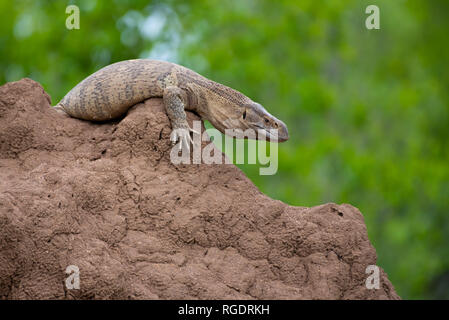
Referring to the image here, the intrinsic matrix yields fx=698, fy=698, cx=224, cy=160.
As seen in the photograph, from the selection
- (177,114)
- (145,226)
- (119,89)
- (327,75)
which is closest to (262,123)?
(177,114)

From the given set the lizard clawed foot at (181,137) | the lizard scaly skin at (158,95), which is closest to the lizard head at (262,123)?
the lizard scaly skin at (158,95)

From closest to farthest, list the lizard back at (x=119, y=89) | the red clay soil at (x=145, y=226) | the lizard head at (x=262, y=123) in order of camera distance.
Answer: the red clay soil at (x=145, y=226)
the lizard back at (x=119, y=89)
the lizard head at (x=262, y=123)

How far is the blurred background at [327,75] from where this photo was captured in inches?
725

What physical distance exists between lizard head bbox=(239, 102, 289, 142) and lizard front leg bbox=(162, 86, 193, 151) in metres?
0.76

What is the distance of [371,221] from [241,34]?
23.0 ft

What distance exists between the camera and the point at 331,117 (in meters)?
22.4

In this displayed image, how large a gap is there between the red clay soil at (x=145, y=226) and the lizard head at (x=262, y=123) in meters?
0.82

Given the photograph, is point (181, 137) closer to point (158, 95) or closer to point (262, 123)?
point (158, 95)

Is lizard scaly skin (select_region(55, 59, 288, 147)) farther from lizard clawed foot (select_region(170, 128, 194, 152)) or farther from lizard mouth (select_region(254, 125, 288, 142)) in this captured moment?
lizard clawed foot (select_region(170, 128, 194, 152))

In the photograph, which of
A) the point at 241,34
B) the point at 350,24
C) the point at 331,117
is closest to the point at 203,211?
the point at 241,34

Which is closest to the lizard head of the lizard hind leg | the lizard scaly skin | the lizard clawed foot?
the lizard scaly skin


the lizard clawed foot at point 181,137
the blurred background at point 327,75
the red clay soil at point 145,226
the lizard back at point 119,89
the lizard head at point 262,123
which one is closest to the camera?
the red clay soil at point 145,226

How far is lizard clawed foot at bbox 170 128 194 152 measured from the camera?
21.6ft

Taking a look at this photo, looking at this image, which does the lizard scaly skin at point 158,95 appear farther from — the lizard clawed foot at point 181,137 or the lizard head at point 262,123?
the lizard clawed foot at point 181,137
